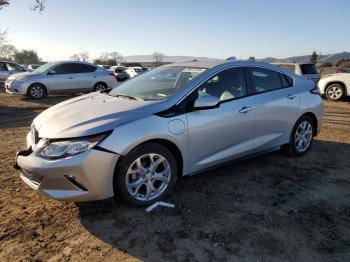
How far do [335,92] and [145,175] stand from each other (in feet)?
43.1

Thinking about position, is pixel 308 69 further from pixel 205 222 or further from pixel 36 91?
pixel 205 222

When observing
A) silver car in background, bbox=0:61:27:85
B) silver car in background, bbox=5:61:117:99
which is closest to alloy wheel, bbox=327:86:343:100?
silver car in background, bbox=5:61:117:99

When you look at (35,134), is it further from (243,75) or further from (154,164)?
(243,75)

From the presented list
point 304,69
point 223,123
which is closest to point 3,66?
point 304,69

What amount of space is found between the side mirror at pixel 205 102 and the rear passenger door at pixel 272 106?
949mm

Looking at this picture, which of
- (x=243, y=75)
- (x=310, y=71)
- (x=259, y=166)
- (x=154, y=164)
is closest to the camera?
(x=154, y=164)

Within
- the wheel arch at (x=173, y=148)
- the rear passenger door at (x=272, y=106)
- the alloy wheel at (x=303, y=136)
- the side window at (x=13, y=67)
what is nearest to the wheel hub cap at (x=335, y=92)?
the alloy wheel at (x=303, y=136)

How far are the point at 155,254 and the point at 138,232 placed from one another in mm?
400

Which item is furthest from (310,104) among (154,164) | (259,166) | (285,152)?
(154,164)

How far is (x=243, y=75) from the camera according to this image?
489cm

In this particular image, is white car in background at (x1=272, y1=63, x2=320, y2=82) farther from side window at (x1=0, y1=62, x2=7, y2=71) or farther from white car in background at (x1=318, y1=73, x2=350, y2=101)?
side window at (x1=0, y1=62, x2=7, y2=71)

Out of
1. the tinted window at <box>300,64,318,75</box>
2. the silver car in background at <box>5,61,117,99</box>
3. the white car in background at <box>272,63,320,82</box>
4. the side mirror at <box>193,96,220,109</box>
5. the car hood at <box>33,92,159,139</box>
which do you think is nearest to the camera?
the car hood at <box>33,92,159,139</box>

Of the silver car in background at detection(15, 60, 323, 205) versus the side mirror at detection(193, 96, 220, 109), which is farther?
the side mirror at detection(193, 96, 220, 109)

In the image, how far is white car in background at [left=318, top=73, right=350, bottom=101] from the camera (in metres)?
14.5
